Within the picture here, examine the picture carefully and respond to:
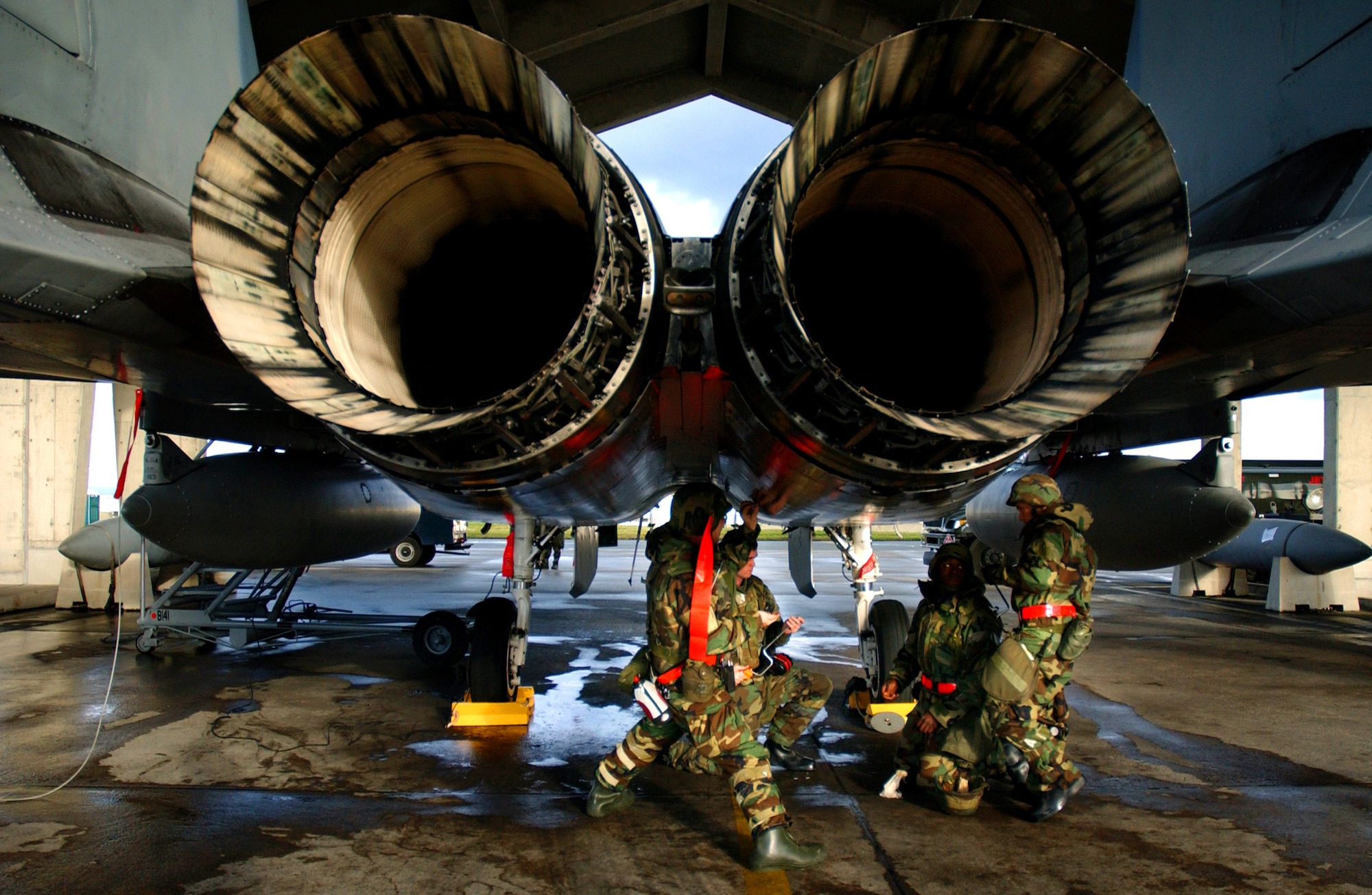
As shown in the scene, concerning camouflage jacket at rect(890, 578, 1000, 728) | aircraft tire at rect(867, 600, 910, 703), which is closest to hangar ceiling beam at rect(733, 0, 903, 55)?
aircraft tire at rect(867, 600, 910, 703)

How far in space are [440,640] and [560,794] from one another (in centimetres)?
323

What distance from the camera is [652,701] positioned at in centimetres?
316

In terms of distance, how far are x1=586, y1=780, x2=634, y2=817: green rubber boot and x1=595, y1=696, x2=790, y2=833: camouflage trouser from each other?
3 centimetres

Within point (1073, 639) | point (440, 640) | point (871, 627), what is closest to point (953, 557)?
point (1073, 639)

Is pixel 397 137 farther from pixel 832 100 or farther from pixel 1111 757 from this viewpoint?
pixel 1111 757

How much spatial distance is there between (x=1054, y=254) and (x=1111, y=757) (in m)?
3.28

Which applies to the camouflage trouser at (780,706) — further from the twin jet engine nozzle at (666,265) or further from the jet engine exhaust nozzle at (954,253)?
the jet engine exhaust nozzle at (954,253)

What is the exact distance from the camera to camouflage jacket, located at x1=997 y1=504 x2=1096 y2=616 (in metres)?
3.55

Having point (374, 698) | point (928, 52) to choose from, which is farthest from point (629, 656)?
point (928, 52)

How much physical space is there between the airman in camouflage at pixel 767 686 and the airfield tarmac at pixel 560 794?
18cm

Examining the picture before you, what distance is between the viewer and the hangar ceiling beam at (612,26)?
25.4 ft

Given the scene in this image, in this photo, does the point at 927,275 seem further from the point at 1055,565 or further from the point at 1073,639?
the point at 1073,639

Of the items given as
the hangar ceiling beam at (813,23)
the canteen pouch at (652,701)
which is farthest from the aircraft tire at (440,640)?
the hangar ceiling beam at (813,23)

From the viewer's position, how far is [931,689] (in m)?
3.85
